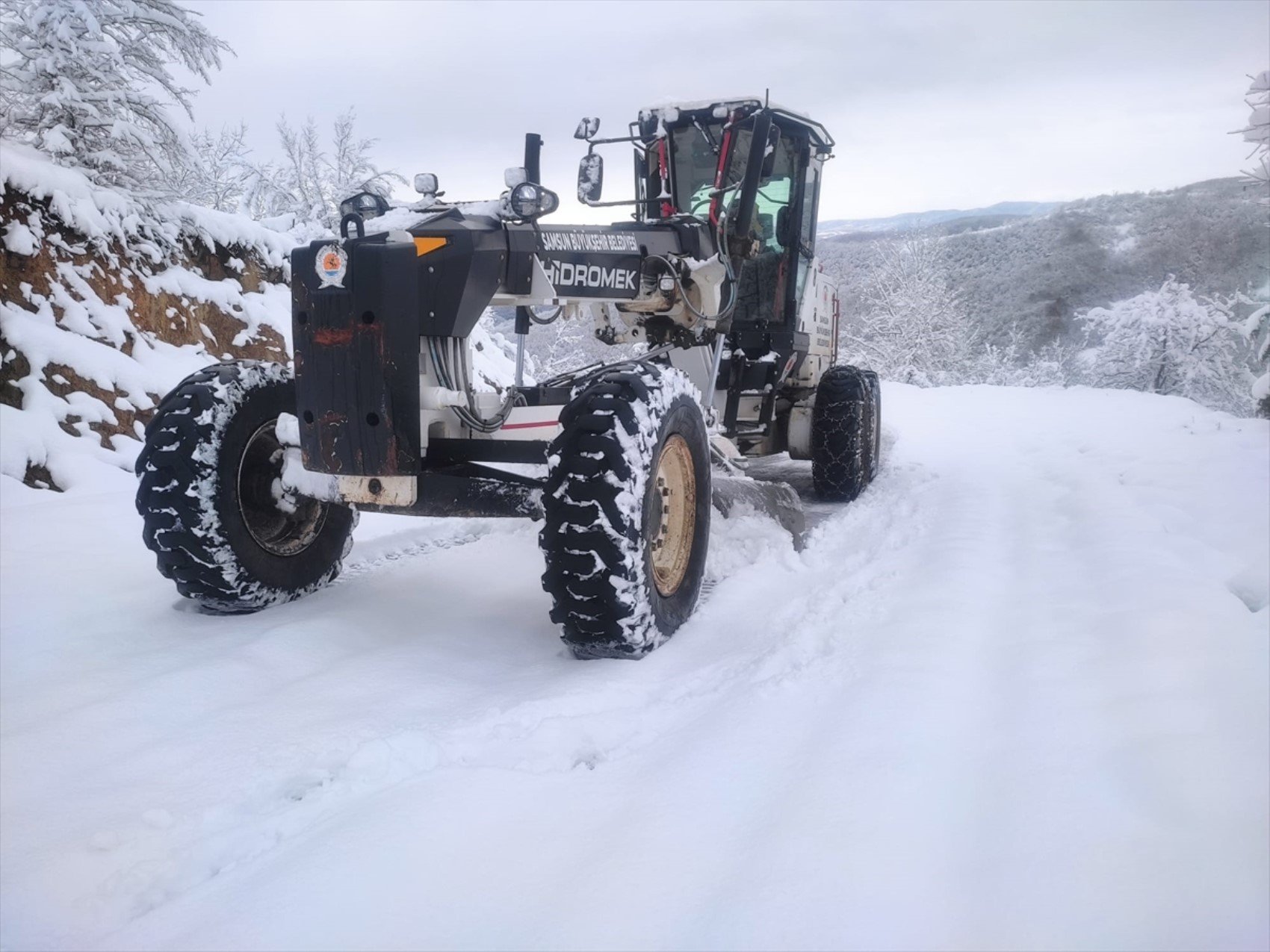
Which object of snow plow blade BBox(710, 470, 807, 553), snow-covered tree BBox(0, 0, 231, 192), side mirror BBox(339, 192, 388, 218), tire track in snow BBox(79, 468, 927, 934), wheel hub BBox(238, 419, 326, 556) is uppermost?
snow-covered tree BBox(0, 0, 231, 192)

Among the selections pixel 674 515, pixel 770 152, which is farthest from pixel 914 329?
pixel 674 515

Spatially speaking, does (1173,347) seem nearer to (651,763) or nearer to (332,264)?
(332,264)

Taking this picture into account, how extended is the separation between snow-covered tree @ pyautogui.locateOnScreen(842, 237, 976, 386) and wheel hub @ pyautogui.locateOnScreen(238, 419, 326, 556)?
99.9 ft

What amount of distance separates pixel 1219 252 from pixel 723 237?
37.6 meters

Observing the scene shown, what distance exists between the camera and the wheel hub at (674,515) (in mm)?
3551

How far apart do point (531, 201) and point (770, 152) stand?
244 centimetres

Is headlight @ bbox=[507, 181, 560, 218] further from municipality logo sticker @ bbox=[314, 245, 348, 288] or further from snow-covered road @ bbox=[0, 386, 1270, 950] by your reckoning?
snow-covered road @ bbox=[0, 386, 1270, 950]

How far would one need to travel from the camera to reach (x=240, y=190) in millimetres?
18734

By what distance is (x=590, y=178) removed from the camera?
4.84 meters

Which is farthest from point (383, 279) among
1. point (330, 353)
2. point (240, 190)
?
point (240, 190)

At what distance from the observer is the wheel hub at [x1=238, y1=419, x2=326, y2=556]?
11.7 feet

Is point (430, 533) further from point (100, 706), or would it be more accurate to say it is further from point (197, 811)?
point (197, 811)

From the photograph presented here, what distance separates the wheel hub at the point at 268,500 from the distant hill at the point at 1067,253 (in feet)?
111

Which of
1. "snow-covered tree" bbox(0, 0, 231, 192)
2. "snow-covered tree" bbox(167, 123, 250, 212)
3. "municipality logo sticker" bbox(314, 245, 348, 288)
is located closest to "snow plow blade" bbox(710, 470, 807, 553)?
"municipality logo sticker" bbox(314, 245, 348, 288)
